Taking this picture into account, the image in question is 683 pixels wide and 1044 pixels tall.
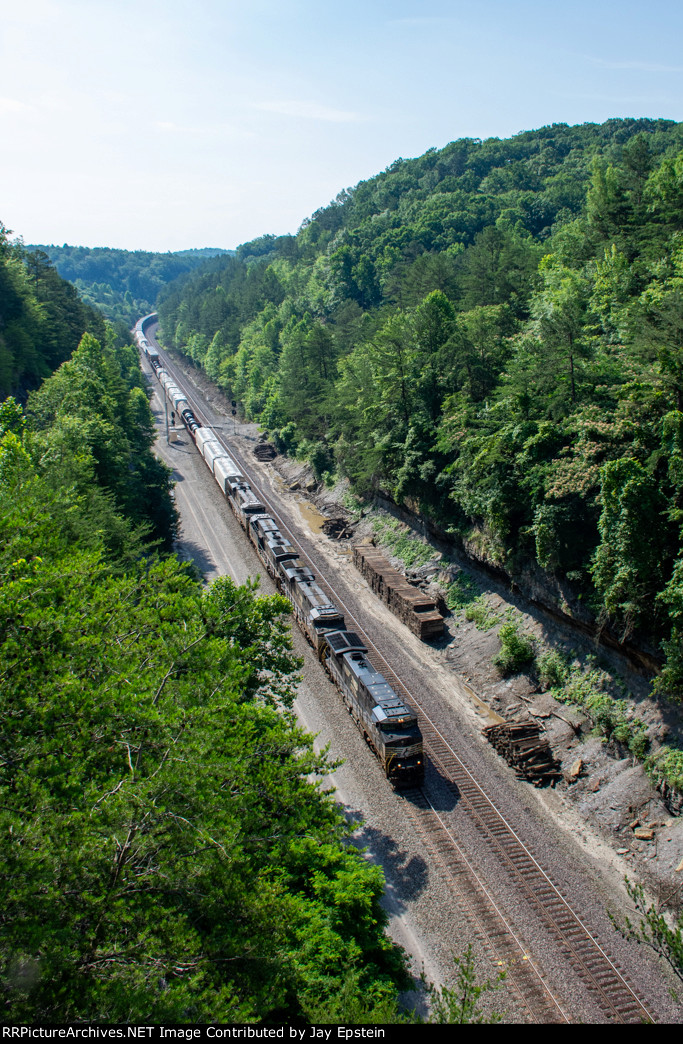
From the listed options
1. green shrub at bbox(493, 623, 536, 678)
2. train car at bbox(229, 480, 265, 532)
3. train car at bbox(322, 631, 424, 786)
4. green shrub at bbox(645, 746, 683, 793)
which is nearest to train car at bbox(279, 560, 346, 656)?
train car at bbox(322, 631, 424, 786)

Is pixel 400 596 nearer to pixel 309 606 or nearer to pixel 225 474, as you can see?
pixel 309 606

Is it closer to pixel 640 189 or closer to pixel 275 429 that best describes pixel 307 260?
pixel 275 429

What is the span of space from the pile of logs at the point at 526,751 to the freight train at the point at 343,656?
3.97 meters

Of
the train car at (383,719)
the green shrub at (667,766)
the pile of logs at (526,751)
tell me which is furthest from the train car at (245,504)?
the green shrub at (667,766)

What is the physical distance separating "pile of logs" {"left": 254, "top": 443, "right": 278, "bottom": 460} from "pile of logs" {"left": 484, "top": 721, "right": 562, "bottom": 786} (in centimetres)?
5024

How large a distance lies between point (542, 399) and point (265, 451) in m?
45.8

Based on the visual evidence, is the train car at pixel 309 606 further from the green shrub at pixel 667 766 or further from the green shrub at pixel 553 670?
the green shrub at pixel 667 766

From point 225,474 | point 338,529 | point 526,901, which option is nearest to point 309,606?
point 526,901

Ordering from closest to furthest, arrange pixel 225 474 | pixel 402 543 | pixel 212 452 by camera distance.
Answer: pixel 402 543, pixel 225 474, pixel 212 452

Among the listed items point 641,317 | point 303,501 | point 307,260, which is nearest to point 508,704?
point 641,317

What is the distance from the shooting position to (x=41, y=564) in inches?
550

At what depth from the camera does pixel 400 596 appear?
36.2 m

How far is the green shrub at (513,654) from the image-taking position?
2900cm

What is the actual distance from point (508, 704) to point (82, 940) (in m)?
21.8
